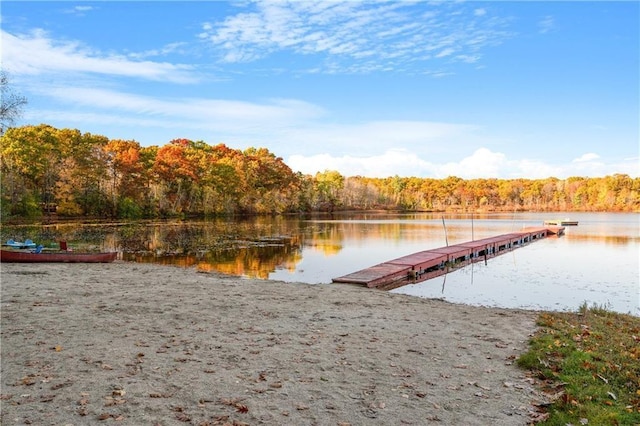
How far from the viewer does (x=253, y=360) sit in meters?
6.77

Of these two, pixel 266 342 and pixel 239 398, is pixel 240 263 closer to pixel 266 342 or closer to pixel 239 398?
pixel 266 342

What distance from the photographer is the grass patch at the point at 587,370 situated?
516 centimetres

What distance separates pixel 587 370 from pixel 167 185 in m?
69.8

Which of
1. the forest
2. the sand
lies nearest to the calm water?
the sand

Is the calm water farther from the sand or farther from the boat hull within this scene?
the sand

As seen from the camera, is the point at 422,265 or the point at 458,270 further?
the point at 458,270

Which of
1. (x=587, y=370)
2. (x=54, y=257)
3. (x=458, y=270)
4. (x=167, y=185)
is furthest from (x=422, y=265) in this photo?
(x=167, y=185)

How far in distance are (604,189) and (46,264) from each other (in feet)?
440

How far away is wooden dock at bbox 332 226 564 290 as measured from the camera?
16.4 metres

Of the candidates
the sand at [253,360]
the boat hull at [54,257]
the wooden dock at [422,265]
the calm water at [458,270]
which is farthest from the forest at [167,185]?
the sand at [253,360]

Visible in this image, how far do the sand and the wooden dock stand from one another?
4654 millimetres

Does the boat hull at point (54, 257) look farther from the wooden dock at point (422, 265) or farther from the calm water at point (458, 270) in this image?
the wooden dock at point (422, 265)

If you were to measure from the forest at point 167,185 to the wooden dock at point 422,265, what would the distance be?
40808 millimetres

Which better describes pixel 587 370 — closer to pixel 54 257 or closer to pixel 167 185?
pixel 54 257
